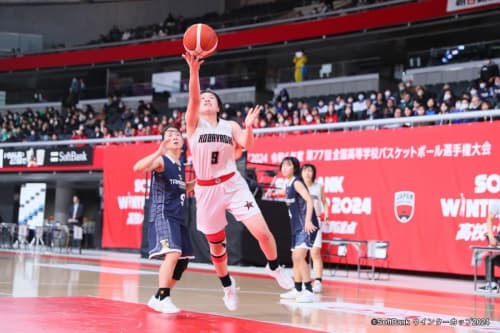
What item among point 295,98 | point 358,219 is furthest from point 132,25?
point 358,219

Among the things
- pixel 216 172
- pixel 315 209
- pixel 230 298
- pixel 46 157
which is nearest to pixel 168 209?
pixel 216 172

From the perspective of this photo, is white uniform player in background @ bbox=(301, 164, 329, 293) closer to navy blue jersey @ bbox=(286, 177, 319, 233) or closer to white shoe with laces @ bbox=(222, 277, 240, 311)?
navy blue jersey @ bbox=(286, 177, 319, 233)

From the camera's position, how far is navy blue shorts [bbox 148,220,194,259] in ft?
23.0

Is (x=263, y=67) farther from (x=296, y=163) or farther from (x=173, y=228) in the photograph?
(x=173, y=228)

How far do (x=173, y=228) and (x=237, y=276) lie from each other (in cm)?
559

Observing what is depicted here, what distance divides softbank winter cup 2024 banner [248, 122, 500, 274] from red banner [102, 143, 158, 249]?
17.8 ft

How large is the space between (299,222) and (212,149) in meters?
2.84

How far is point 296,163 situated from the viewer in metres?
8.84

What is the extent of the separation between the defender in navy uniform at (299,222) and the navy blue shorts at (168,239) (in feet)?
6.26

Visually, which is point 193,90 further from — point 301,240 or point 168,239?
point 301,240

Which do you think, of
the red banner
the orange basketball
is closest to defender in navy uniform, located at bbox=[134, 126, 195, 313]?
the orange basketball

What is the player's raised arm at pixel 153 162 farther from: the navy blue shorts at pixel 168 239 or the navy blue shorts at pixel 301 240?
the navy blue shorts at pixel 301 240

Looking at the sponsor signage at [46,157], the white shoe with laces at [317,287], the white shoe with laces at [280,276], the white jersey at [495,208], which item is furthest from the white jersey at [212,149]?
the sponsor signage at [46,157]

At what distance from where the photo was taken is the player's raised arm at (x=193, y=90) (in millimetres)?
6184
